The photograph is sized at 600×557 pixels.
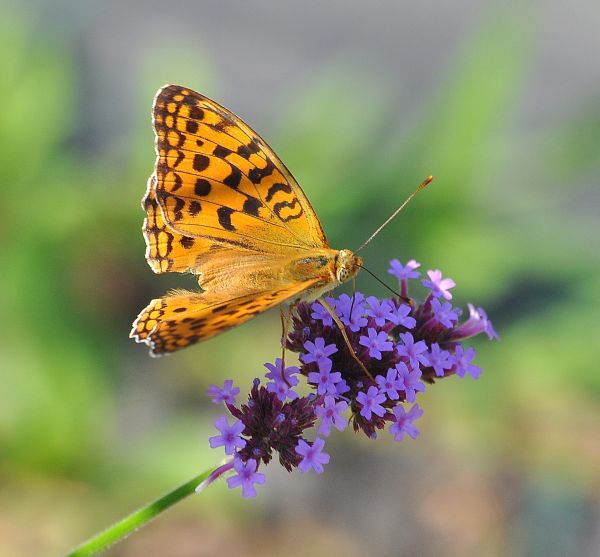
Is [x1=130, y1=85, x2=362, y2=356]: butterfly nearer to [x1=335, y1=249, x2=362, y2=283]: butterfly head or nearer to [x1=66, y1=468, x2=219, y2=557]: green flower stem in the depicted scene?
[x1=335, y1=249, x2=362, y2=283]: butterfly head

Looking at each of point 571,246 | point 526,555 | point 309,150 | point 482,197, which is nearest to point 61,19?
point 309,150

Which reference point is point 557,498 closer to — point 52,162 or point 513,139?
point 513,139

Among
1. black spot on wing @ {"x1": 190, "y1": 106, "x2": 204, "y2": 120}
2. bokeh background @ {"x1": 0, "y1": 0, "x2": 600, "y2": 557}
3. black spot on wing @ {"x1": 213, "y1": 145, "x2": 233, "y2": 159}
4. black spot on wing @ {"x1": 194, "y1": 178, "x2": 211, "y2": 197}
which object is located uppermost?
black spot on wing @ {"x1": 190, "y1": 106, "x2": 204, "y2": 120}

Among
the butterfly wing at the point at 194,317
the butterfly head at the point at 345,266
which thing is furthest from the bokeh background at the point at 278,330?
the butterfly wing at the point at 194,317

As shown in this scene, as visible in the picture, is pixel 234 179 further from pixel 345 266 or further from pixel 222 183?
pixel 345 266

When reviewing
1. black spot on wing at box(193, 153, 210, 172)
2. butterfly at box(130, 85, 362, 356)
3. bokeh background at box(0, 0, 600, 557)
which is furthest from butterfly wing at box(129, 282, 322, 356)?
bokeh background at box(0, 0, 600, 557)
